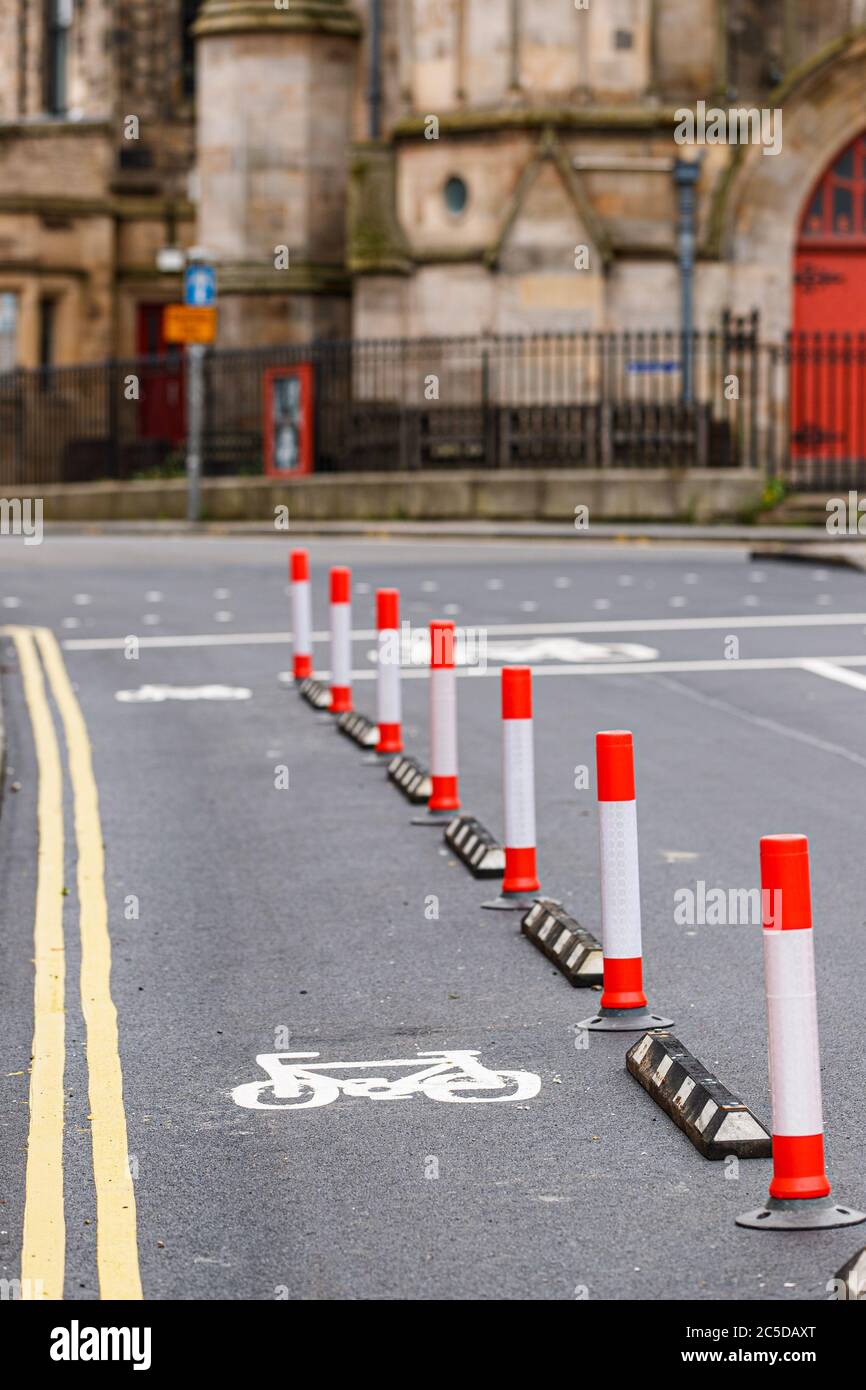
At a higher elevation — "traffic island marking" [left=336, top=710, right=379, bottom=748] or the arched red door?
the arched red door

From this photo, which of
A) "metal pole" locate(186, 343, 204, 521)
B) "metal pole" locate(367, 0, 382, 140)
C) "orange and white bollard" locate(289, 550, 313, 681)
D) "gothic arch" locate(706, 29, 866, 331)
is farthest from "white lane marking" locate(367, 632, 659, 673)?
"metal pole" locate(367, 0, 382, 140)

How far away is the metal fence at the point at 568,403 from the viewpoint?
33156mm

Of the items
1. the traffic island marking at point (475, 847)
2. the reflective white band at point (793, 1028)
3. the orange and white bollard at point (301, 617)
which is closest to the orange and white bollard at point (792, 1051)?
the reflective white band at point (793, 1028)

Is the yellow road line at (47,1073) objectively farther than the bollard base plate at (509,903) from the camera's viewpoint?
No

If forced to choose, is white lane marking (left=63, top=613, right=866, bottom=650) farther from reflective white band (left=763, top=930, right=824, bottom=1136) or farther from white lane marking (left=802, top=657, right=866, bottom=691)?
reflective white band (left=763, top=930, right=824, bottom=1136)

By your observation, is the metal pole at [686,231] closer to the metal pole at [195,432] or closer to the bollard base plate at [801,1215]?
the metal pole at [195,432]

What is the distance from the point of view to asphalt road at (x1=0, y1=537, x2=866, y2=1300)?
19.6ft

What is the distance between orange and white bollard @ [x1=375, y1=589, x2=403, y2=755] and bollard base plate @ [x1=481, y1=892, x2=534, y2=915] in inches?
136

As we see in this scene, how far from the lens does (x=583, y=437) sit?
110 feet

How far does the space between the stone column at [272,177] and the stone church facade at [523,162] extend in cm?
3

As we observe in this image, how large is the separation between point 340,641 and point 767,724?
263 cm

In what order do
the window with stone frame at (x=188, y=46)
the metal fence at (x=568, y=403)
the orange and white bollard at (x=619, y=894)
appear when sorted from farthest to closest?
→ 1. the window with stone frame at (x=188, y=46)
2. the metal fence at (x=568, y=403)
3. the orange and white bollard at (x=619, y=894)
